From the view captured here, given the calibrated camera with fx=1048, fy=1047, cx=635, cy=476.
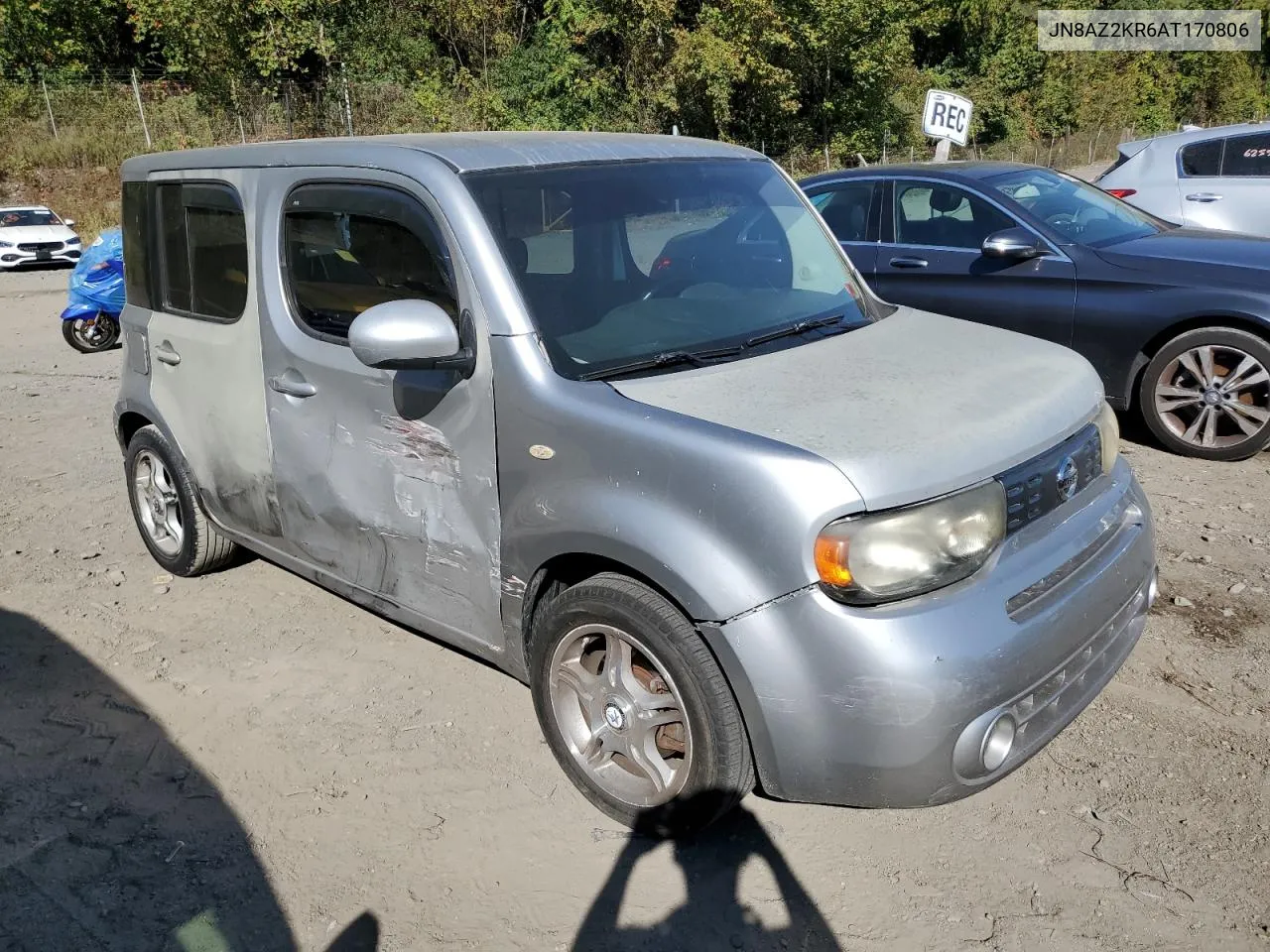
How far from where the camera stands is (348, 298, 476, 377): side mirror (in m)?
2.88

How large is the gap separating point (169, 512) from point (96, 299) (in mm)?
7109

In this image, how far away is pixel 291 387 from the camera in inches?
143

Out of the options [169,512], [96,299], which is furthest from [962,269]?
[96,299]

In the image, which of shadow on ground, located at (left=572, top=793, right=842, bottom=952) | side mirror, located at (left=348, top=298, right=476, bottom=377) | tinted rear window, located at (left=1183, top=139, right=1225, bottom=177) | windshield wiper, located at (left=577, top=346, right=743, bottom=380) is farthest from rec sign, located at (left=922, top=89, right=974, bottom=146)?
shadow on ground, located at (left=572, top=793, right=842, bottom=952)

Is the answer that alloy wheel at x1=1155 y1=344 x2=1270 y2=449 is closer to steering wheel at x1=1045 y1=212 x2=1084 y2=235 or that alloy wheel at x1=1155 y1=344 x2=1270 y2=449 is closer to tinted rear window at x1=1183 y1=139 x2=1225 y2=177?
steering wheel at x1=1045 y1=212 x2=1084 y2=235

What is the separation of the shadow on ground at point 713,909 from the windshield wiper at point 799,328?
1.36 m

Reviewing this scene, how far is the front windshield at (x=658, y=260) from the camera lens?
304 centimetres

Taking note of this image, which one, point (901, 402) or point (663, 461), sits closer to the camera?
point (663, 461)

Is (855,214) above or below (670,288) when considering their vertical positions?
above

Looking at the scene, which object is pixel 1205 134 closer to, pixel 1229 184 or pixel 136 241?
pixel 1229 184

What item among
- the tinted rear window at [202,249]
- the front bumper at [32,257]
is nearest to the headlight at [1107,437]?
the tinted rear window at [202,249]

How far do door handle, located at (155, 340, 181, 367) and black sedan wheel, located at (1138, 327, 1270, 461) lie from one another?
511 cm

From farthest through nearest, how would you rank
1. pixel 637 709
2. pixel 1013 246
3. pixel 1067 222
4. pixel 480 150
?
pixel 1067 222, pixel 1013 246, pixel 480 150, pixel 637 709

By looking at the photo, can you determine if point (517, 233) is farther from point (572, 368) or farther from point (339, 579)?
point (339, 579)
